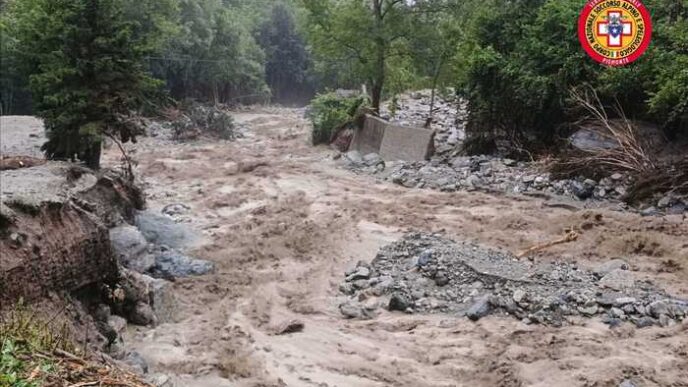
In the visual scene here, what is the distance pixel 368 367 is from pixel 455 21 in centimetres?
1422

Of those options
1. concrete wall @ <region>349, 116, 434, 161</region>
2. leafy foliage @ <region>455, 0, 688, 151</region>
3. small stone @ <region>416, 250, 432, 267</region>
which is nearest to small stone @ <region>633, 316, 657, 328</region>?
small stone @ <region>416, 250, 432, 267</region>

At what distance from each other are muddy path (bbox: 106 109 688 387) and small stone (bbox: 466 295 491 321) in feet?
0.40

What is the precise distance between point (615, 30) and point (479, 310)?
25.0 ft

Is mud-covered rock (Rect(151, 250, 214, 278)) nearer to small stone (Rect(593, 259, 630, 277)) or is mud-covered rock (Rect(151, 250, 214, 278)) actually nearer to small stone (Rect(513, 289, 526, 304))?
small stone (Rect(513, 289, 526, 304))

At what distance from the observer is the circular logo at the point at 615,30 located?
10.7 meters

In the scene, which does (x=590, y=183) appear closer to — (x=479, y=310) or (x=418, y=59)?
(x=479, y=310)

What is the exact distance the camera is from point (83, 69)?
9727 mm

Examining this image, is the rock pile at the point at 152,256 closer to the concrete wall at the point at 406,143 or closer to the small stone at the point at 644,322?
the small stone at the point at 644,322

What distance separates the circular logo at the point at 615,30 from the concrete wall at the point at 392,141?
15.9ft

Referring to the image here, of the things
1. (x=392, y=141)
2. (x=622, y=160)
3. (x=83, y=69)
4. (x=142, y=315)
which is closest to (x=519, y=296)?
(x=142, y=315)

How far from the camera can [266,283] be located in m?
7.97

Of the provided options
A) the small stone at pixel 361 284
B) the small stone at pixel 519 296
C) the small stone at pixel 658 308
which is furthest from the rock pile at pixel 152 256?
the small stone at pixel 658 308

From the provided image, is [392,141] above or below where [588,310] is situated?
above

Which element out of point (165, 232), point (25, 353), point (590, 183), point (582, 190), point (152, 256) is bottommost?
point (165, 232)
